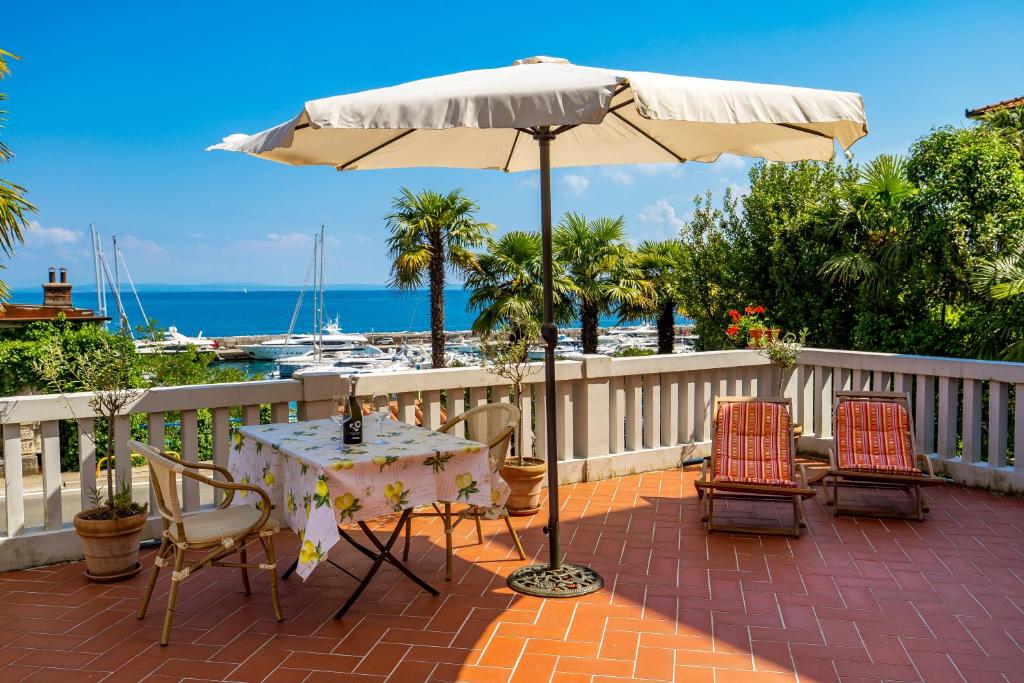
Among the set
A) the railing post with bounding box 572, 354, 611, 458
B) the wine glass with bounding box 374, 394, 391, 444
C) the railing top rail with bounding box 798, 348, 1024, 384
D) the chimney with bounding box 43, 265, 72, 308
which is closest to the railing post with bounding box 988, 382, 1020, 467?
the railing top rail with bounding box 798, 348, 1024, 384

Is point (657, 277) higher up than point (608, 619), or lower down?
higher up

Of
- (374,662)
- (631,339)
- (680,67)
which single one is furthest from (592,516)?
(680,67)

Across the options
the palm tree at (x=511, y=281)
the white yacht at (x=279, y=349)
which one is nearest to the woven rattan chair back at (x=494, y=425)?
the palm tree at (x=511, y=281)

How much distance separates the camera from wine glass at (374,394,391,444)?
174 inches

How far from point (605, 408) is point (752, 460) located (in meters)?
1.48

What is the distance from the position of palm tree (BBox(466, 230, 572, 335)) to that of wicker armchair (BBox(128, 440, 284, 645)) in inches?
621

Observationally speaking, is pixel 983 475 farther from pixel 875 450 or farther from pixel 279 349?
pixel 279 349

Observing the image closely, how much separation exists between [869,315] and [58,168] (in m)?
133

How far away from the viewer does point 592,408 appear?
22.4 feet

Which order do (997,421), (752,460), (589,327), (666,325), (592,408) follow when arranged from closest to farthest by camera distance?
1. (752,460)
2. (997,421)
3. (592,408)
4. (589,327)
5. (666,325)

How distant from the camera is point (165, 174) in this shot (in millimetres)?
121562

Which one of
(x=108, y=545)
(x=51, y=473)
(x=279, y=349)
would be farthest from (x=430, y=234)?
(x=279, y=349)

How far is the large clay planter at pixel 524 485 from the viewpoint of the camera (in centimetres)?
583

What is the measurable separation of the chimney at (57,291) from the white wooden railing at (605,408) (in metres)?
30.3
